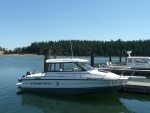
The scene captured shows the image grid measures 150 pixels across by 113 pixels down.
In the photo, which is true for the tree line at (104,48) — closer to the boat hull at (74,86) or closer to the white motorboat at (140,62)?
the white motorboat at (140,62)

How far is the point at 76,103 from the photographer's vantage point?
16.2 metres

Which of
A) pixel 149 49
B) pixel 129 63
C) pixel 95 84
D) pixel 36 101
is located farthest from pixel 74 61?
pixel 149 49

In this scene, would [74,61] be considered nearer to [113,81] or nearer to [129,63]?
[113,81]

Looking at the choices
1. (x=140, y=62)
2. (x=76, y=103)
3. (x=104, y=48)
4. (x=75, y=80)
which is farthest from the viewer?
(x=104, y=48)

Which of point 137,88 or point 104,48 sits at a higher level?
point 104,48

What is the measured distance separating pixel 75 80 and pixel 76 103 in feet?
5.23

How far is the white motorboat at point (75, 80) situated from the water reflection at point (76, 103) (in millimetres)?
554

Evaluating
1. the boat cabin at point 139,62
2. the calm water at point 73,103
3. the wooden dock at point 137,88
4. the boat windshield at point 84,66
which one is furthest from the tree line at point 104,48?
the boat windshield at point 84,66

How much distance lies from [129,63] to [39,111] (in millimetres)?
24147

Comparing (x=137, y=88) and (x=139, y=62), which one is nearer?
(x=137, y=88)

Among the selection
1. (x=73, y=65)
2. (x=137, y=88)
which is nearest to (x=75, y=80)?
(x=73, y=65)

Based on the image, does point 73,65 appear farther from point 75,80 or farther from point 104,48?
point 104,48

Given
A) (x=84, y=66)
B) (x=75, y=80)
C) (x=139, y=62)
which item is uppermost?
(x=84, y=66)

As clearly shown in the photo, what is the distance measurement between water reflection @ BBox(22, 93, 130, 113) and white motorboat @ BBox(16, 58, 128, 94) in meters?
0.55
